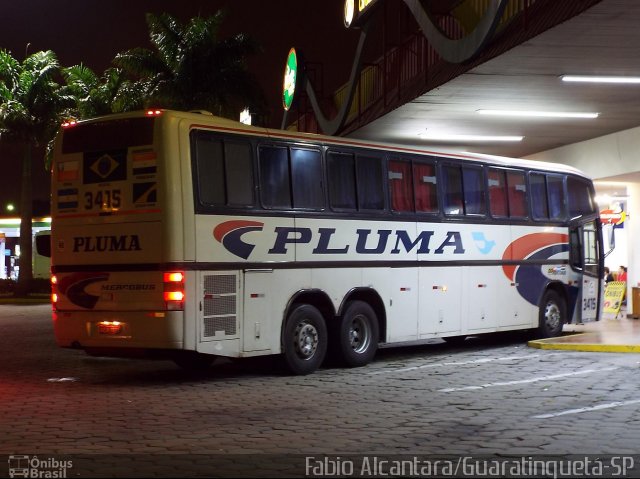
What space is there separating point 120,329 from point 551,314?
1074 centimetres

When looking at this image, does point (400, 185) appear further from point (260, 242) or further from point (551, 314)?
point (551, 314)

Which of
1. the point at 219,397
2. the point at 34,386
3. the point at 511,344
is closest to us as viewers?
the point at 219,397

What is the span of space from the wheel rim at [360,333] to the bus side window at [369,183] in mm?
1822

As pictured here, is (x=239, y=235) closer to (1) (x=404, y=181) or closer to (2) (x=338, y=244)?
(2) (x=338, y=244)

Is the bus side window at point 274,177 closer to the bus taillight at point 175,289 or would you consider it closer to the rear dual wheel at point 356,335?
the bus taillight at point 175,289

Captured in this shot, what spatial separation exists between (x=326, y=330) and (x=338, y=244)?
4.46 ft

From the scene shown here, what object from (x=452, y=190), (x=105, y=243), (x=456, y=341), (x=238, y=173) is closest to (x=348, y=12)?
(x=456, y=341)

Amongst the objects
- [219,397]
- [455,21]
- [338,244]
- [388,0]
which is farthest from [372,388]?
[388,0]

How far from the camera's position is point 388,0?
24.9 metres

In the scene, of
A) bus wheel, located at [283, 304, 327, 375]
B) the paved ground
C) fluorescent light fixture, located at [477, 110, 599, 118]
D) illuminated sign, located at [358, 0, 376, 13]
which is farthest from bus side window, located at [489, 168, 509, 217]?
illuminated sign, located at [358, 0, 376, 13]

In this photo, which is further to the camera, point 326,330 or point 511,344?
point 511,344

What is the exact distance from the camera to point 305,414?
1081cm

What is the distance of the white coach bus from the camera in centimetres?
1310

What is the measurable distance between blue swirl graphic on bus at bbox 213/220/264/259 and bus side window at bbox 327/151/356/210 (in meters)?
1.82
